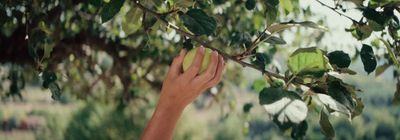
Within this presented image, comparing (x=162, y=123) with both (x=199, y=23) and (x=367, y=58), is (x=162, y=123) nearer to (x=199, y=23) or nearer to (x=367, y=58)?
(x=199, y=23)

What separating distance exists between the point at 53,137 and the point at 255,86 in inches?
732

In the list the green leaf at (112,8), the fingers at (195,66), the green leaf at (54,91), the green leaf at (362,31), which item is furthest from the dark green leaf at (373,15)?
the green leaf at (54,91)

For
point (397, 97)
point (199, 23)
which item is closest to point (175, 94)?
point (199, 23)

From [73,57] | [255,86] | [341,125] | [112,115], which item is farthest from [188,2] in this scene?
[341,125]

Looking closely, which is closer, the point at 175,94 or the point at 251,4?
the point at 175,94

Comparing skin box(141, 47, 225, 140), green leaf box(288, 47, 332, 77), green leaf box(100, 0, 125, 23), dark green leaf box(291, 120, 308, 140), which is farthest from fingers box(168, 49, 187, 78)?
dark green leaf box(291, 120, 308, 140)

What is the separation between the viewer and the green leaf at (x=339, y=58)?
921mm

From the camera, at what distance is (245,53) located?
3.12 feet

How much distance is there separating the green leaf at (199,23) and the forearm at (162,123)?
0.16 meters

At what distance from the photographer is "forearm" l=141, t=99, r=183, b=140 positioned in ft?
3.19

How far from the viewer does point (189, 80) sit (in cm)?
94

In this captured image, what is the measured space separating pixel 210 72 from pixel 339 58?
203mm

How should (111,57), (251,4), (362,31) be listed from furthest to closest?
(111,57)
(251,4)
(362,31)

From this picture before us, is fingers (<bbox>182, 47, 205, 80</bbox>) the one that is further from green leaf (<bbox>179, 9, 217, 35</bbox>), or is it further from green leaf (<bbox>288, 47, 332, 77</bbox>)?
green leaf (<bbox>288, 47, 332, 77</bbox>)
